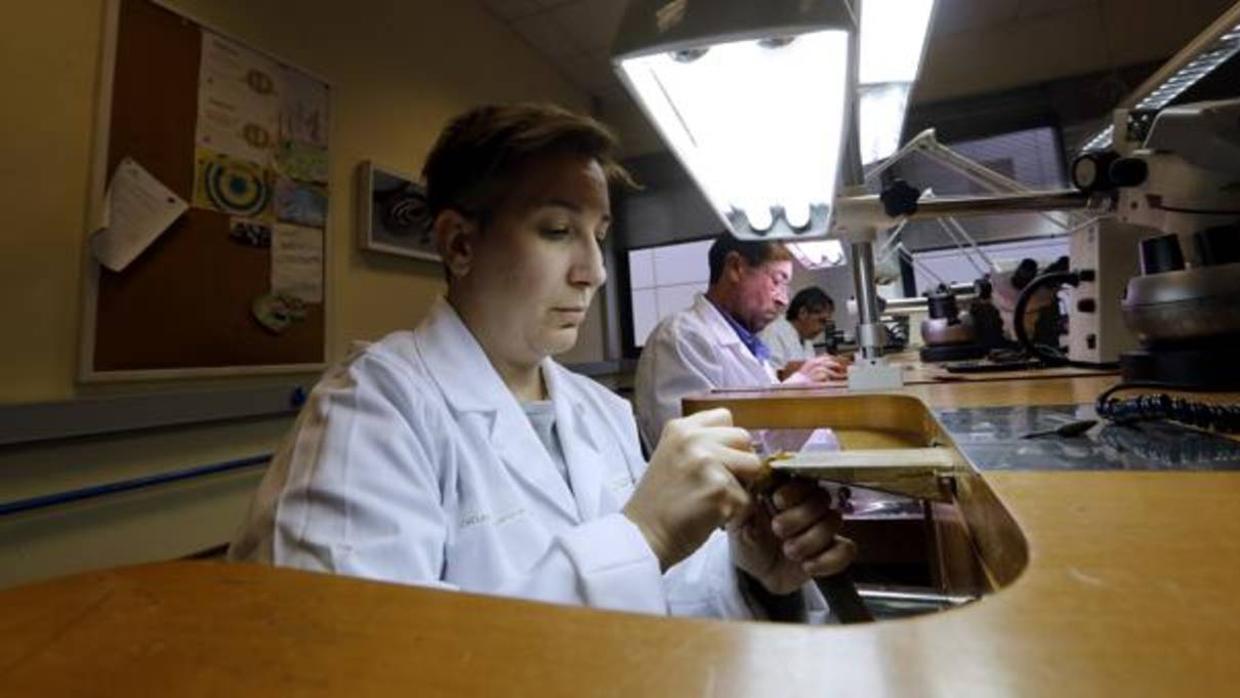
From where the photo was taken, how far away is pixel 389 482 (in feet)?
2.06

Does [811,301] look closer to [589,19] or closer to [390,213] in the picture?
[589,19]

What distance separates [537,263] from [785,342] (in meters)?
3.71

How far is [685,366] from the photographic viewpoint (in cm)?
231

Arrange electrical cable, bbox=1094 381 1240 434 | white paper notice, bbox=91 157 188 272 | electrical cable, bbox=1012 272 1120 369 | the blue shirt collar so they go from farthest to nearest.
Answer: the blue shirt collar, white paper notice, bbox=91 157 188 272, electrical cable, bbox=1012 272 1120 369, electrical cable, bbox=1094 381 1240 434

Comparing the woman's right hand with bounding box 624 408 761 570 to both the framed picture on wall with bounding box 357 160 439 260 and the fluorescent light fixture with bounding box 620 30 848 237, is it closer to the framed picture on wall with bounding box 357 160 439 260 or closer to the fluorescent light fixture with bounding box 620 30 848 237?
the fluorescent light fixture with bounding box 620 30 848 237

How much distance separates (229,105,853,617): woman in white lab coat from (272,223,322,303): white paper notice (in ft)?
3.89

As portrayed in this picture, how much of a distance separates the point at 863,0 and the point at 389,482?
998 millimetres

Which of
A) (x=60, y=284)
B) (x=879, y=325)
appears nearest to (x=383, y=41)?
(x=60, y=284)

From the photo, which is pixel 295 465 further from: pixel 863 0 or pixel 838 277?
pixel 838 277

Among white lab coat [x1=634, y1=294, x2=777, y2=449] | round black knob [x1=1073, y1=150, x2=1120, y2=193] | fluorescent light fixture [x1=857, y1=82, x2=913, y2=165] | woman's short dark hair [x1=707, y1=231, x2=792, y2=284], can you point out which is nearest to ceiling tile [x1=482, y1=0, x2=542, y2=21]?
woman's short dark hair [x1=707, y1=231, x2=792, y2=284]

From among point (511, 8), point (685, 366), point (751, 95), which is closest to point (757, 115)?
point (751, 95)

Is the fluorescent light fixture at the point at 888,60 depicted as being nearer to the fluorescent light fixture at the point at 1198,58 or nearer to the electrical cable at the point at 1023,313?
the fluorescent light fixture at the point at 1198,58

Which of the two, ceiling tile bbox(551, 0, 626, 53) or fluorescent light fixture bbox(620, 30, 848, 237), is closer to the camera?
fluorescent light fixture bbox(620, 30, 848, 237)

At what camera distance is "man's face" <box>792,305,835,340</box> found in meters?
4.50
